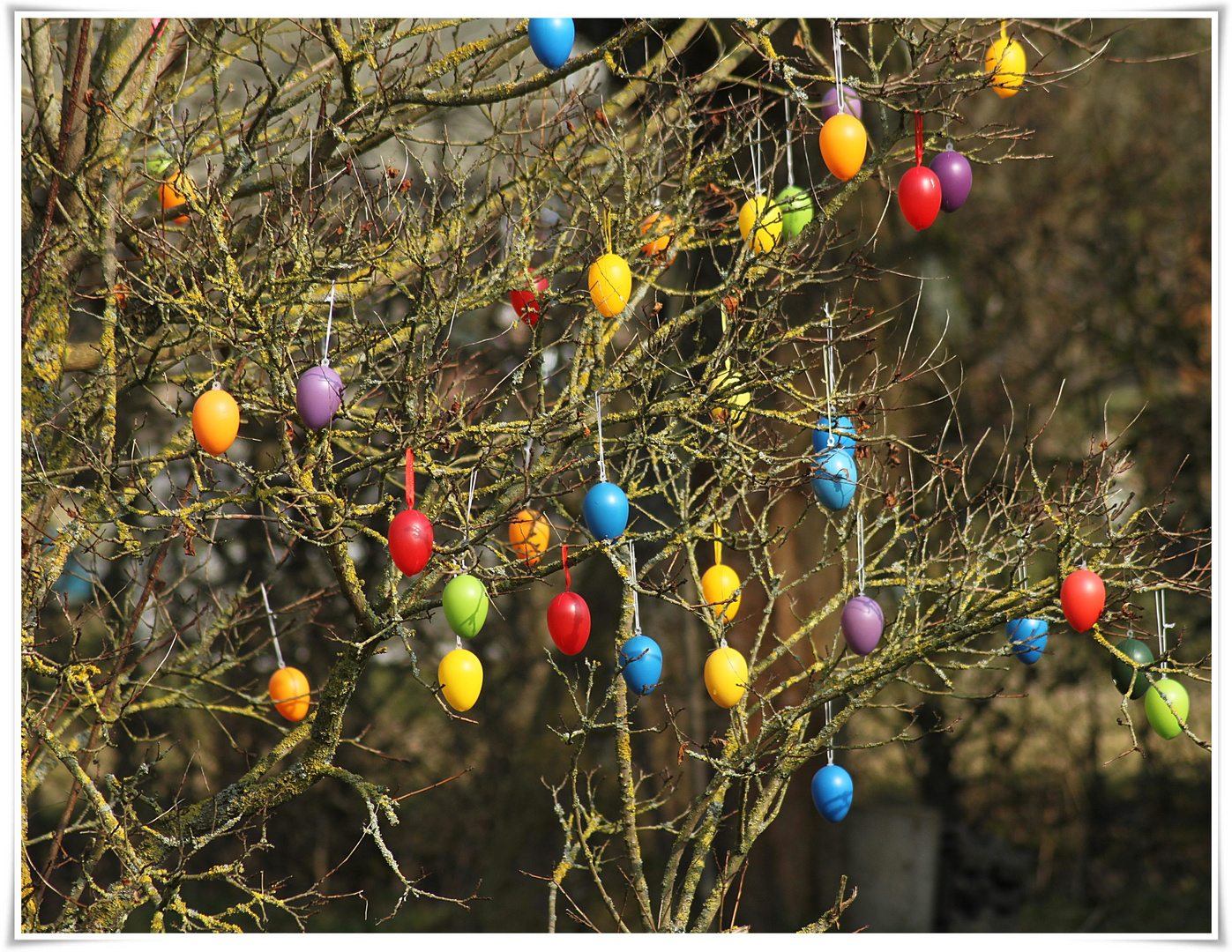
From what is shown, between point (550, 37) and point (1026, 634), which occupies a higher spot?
point (550, 37)

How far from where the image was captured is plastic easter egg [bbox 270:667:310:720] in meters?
4.01

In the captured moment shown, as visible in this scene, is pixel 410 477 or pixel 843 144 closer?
pixel 410 477

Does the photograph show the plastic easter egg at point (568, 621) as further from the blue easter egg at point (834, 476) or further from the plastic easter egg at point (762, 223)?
the plastic easter egg at point (762, 223)

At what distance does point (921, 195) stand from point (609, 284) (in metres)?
1.02

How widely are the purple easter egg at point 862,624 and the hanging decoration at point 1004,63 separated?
5.40 feet

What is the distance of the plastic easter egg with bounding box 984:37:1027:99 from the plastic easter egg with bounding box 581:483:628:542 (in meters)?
1.78

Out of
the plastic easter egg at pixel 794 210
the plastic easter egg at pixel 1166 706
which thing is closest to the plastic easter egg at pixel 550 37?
the plastic easter egg at pixel 794 210

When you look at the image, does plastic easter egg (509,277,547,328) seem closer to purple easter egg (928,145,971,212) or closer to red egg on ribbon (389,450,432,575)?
red egg on ribbon (389,450,432,575)

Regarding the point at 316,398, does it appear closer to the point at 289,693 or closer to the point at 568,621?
the point at 568,621

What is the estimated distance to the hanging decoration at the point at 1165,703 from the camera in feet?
10.7

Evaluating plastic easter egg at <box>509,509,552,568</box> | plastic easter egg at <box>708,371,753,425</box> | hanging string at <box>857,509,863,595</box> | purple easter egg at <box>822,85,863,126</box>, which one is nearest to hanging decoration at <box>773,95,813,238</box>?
purple easter egg at <box>822,85,863,126</box>

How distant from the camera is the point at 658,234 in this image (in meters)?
3.52

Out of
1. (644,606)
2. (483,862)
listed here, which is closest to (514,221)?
(644,606)

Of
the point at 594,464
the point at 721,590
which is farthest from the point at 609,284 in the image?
the point at 721,590
